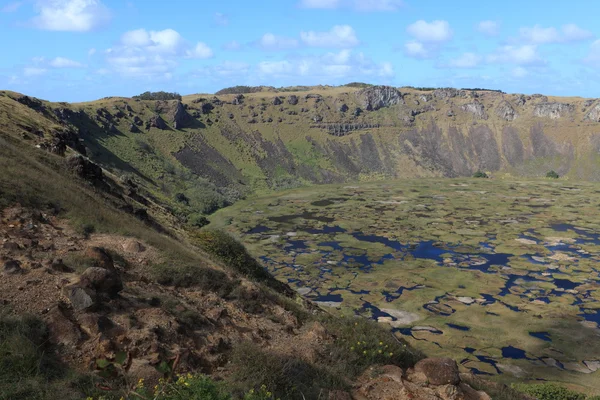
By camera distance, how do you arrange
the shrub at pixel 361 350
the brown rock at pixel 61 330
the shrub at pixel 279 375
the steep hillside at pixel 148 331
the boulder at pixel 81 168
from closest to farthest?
the steep hillside at pixel 148 331
the shrub at pixel 279 375
the brown rock at pixel 61 330
the shrub at pixel 361 350
the boulder at pixel 81 168

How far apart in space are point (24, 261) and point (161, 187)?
90160mm

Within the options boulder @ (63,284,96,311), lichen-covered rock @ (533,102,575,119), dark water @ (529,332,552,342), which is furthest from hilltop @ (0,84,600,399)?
lichen-covered rock @ (533,102,575,119)

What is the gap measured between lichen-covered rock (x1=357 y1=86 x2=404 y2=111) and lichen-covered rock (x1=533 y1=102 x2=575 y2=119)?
5688 centimetres

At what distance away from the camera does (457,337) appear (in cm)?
3366

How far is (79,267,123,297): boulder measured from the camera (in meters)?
12.3

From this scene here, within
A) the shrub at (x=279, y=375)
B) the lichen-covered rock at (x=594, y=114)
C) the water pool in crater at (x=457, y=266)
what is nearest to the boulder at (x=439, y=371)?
the shrub at (x=279, y=375)

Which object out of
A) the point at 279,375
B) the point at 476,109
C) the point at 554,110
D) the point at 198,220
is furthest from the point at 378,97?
the point at 279,375

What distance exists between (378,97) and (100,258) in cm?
18871

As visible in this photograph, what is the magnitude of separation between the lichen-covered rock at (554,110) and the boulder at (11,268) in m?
205

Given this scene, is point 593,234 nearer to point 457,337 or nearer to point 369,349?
point 457,337

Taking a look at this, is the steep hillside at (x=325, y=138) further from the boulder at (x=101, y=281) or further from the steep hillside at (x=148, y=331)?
the boulder at (x=101, y=281)

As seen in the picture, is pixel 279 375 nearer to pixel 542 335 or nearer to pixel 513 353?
pixel 513 353

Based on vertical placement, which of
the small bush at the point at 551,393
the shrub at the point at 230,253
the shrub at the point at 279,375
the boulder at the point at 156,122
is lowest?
the small bush at the point at 551,393

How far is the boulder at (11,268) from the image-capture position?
12.6 m
